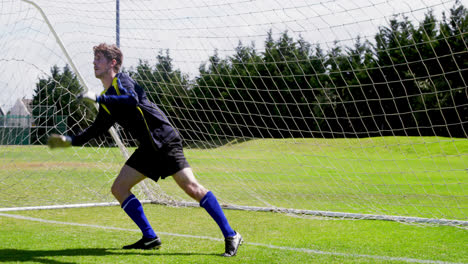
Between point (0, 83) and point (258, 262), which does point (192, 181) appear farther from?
point (0, 83)

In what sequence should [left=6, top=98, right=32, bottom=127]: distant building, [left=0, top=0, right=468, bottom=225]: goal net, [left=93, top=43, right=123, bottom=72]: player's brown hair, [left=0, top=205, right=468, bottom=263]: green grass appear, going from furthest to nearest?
[left=6, top=98, right=32, bottom=127]: distant building
[left=0, top=0, right=468, bottom=225]: goal net
[left=93, top=43, right=123, bottom=72]: player's brown hair
[left=0, top=205, right=468, bottom=263]: green grass

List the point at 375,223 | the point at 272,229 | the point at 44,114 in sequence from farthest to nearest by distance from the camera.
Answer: the point at 44,114 < the point at 375,223 < the point at 272,229

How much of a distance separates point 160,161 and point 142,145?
0.77 ft

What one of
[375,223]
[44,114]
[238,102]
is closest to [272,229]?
[375,223]

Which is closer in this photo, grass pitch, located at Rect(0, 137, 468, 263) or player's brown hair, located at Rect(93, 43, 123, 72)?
grass pitch, located at Rect(0, 137, 468, 263)

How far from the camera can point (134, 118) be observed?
14.5 feet

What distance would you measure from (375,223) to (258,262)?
2666mm

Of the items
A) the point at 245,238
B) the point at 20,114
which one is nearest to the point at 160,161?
the point at 245,238

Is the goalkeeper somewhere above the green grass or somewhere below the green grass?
above

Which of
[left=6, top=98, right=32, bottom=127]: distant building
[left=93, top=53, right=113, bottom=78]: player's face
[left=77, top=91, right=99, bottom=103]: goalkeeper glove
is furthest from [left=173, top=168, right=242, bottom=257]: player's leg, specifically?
[left=6, top=98, right=32, bottom=127]: distant building

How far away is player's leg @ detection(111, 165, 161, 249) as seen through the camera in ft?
14.8

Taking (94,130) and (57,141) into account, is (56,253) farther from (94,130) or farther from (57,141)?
(94,130)

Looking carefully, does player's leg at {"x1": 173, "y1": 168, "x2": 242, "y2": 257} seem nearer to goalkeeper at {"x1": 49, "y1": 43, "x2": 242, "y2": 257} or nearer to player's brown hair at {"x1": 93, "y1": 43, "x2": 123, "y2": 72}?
goalkeeper at {"x1": 49, "y1": 43, "x2": 242, "y2": 257}

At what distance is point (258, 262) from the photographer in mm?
4035
